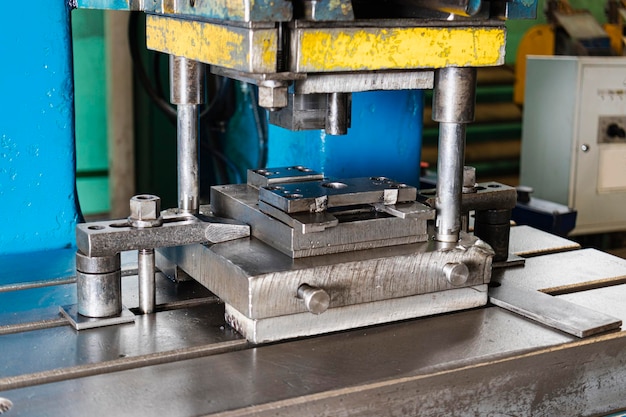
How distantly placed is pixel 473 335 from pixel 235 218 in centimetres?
35

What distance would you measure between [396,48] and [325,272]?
0.87 feet

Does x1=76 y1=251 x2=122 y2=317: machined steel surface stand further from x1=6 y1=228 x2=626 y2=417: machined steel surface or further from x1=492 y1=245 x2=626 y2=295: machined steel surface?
x1=492 y1=245 x2=626 y2=295: machined steel surface

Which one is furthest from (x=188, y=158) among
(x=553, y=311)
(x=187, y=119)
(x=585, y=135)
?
(x=585, y=135)

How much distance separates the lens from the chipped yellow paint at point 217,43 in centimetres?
90

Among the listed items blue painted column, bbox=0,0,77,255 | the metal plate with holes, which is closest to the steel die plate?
the metal plate with holes

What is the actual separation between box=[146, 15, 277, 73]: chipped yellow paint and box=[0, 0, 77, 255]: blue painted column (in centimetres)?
24

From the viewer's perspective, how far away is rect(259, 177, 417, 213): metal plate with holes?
102cm

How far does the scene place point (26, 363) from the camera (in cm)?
88

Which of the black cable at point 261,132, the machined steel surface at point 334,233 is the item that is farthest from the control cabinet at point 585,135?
the machined steel surface at point 334,233

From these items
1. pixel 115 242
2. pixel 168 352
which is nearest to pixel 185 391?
pixel 168 352

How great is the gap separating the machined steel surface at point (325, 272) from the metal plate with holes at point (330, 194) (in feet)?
0.20

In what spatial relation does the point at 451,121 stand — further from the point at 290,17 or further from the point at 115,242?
the point at 115,242

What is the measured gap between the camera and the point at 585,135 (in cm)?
292

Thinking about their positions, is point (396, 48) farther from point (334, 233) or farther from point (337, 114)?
point (334, 233)
